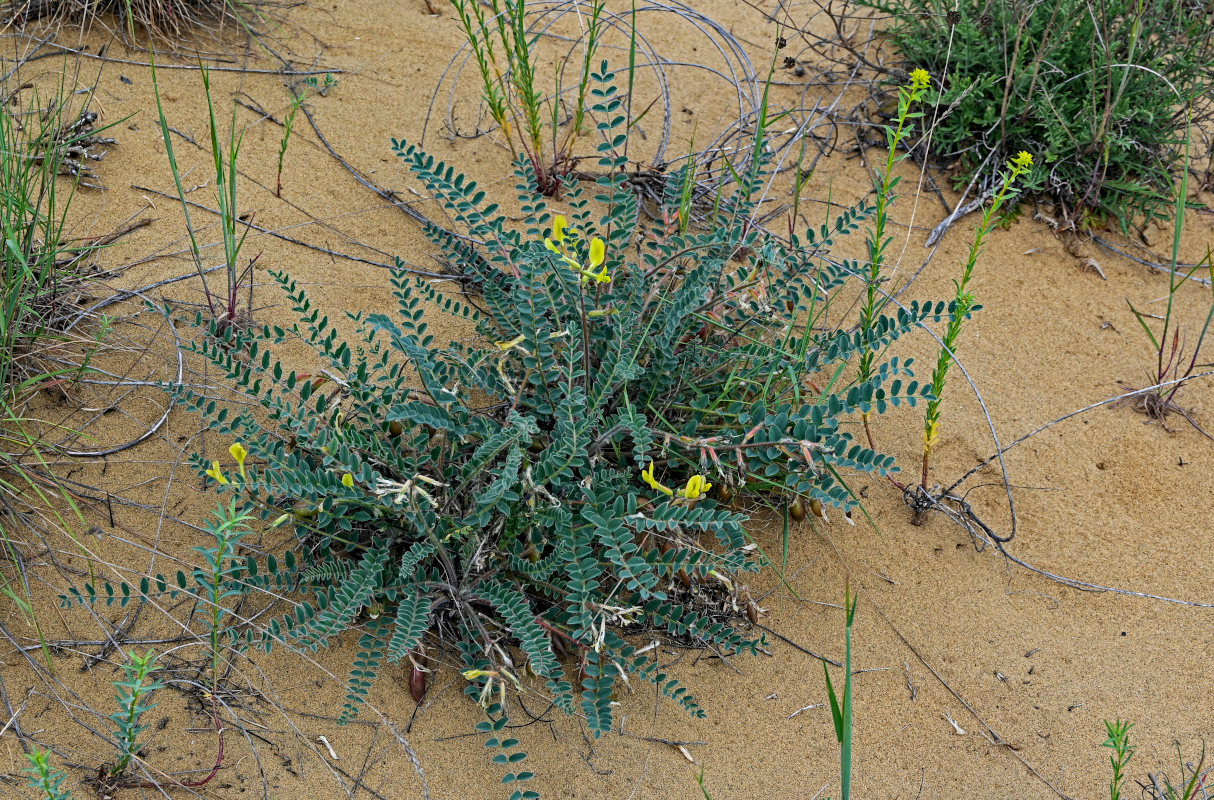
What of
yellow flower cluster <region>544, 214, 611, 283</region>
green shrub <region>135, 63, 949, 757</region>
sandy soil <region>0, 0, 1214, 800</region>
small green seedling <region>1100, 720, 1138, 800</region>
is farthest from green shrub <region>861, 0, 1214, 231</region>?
yellow flower cluster <region>544, 214, 611, 283</region>

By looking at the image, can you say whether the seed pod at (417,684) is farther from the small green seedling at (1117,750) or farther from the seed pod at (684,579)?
the small green seedling at (1117,750)

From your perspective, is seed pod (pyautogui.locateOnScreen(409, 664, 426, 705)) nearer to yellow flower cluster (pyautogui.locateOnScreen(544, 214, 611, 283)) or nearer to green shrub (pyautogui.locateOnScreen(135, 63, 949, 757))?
green shrub (pyautogui.locateOnScreen(135, 63, 949, 757))

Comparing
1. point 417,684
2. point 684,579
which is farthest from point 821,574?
point 417,684

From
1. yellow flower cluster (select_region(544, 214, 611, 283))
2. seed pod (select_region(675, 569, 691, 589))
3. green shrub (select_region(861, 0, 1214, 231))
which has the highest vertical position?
green shrub (select_region(861, 0, 1214, 231))

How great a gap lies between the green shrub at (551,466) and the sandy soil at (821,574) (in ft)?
0.36

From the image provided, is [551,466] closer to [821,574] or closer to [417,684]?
[417,684]

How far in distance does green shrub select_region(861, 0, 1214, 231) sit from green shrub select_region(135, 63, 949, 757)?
117 cm

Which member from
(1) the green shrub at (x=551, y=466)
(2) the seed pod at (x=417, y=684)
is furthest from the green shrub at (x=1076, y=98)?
(2) the seed pod at (x=417, y=684)

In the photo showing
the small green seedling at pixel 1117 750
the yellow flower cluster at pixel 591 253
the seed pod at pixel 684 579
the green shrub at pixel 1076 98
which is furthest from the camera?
the green shrub at pixel 1076 98

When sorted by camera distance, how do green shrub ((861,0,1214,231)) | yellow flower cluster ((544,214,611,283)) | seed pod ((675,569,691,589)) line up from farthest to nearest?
green shrub ((861,0,1214,231))
seed pod ((675,569,691,589))
yellow flower cluster ((544,214,611,283))

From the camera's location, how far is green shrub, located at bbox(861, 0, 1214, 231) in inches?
121

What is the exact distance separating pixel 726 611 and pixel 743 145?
68.3 inches

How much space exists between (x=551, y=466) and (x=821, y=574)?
0.75 metres

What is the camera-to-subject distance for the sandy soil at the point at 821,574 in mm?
1929
